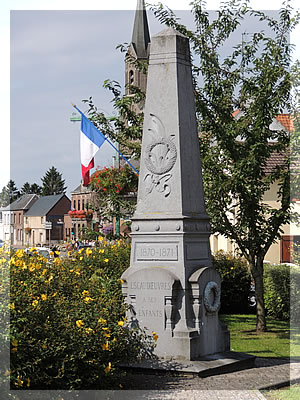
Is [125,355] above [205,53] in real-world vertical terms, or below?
below

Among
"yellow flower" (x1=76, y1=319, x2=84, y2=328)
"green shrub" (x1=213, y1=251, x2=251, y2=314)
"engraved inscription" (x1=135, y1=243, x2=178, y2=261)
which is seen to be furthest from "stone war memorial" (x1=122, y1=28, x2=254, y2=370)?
"green shrub" (x1=213, y1=251, x2=251, y2=314)

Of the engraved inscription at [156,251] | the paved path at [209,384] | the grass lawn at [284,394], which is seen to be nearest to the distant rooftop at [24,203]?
the engraved inscription at [156,251]

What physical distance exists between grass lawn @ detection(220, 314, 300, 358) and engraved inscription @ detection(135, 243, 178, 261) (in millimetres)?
3310

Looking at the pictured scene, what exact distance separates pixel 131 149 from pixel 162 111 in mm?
6302

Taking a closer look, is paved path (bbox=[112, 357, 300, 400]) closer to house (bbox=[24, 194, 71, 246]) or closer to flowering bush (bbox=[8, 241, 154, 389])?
flowering bush (bbox=[8, 241, 154, 389])

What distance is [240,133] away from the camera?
1460cm

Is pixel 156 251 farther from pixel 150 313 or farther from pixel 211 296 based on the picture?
pixel 211 296

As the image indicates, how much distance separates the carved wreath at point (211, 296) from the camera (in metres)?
10.1

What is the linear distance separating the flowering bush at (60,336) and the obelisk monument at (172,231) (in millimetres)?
1049

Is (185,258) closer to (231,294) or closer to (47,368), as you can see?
(47,368)

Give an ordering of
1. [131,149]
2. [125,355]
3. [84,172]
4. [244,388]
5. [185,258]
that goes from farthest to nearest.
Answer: [84,172] < [131,149] < [185,258] < [244,388] < [125,355]

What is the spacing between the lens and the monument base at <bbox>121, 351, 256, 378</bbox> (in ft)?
30.8

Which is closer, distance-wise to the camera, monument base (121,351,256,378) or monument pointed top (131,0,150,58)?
monument base (121,351,256,378)

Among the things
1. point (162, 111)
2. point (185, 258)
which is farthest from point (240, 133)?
point (185, 258)
